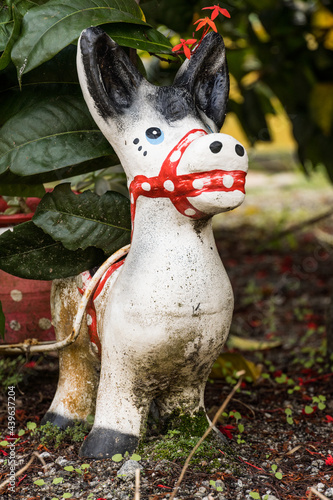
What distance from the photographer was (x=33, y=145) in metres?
1.56

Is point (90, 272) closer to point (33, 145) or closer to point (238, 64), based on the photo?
point (33, 145)

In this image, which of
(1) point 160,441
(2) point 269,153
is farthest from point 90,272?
(2) point 269,153

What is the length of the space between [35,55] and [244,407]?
48.6 inches

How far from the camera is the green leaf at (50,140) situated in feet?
5.07

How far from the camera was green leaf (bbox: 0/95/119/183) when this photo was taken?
5.07 ft

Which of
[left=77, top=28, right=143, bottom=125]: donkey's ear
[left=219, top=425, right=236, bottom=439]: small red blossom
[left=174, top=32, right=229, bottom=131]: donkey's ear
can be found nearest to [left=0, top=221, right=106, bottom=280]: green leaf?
[left=77, top=28, right=143, bottom=125]: donkey's ear

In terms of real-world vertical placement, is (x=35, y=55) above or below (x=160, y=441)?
above

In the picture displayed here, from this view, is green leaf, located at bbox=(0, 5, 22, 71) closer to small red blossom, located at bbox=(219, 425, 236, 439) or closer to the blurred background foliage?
small red blossom, located at bbox=(219, 425, 236, 439)

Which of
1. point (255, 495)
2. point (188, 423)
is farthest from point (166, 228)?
point (255, 495)

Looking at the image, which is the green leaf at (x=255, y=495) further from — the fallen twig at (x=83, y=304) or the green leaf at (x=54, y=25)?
the green leaf at (x=54, y=25)

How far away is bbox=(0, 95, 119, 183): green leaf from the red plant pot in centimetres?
31

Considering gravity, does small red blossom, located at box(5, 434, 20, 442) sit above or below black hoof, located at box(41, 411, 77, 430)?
below

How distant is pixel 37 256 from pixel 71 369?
328 millimetres

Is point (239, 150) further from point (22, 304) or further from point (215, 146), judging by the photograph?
point (22, 304)
